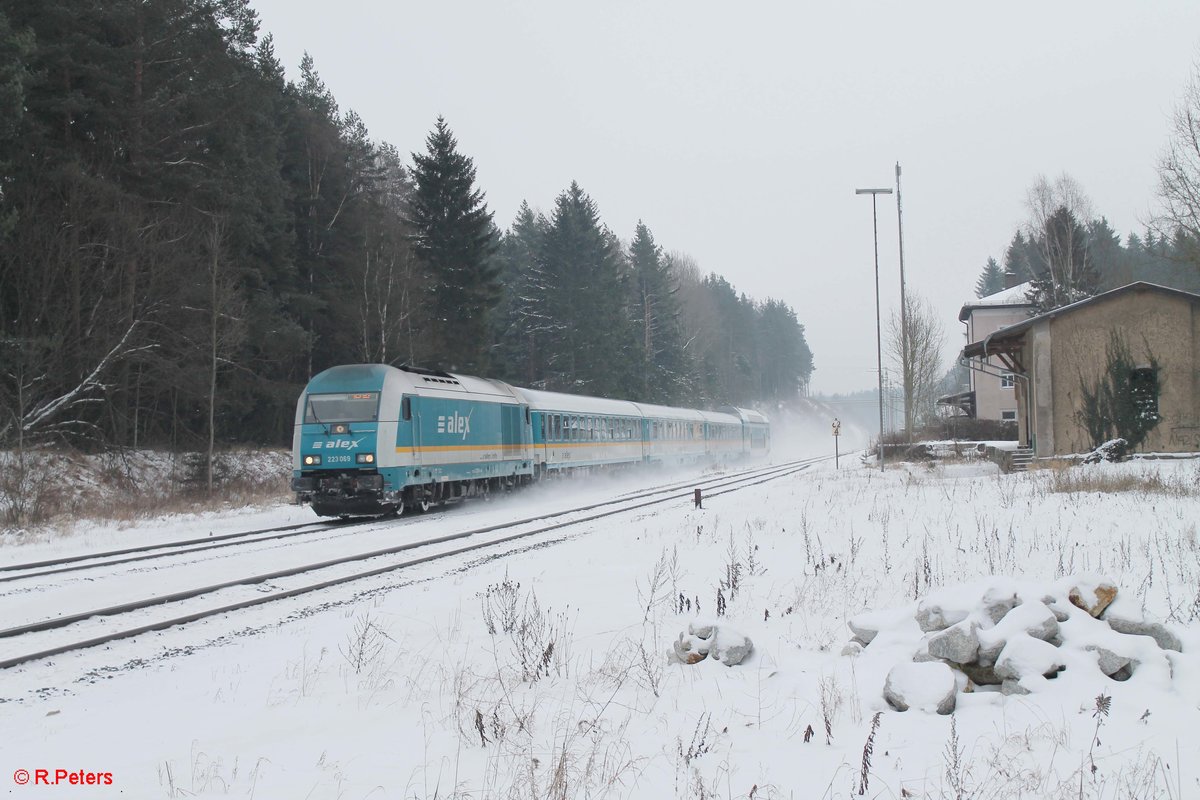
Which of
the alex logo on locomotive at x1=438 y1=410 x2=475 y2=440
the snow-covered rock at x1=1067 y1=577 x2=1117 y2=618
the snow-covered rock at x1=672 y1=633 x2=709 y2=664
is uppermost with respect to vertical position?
the alex logo on locomotive at x1=438 y1=410 x2=475 y2=440

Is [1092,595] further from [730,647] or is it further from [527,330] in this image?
[527,330]

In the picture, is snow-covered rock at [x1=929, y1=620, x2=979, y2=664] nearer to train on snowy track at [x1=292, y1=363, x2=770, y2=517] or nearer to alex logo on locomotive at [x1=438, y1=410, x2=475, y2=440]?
train on snowy track at [x1=292, y1=363, x2=770, y2=517]

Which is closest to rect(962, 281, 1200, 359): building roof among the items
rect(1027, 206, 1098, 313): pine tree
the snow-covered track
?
rect(1027, 206, 1098, 313): pine tree

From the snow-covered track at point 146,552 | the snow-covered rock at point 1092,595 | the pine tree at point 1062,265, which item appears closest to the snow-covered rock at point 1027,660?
the snow-covered rock at point 1092,595

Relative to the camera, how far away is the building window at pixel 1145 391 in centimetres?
2294

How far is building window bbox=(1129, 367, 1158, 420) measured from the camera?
2294 centimetres

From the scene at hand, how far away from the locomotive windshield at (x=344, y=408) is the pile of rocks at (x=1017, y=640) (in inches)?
517

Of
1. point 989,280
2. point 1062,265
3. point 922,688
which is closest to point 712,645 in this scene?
point 922,688

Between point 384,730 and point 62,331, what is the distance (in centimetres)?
2126

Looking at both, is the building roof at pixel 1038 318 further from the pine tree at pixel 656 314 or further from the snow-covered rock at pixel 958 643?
the pine tree at pixel 656 314

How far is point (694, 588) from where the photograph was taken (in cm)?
914

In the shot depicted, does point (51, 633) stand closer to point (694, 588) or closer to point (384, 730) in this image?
point (384, 730)

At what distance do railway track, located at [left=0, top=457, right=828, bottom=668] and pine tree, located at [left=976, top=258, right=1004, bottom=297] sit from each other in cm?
11554

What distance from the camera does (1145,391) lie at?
23.2 m
